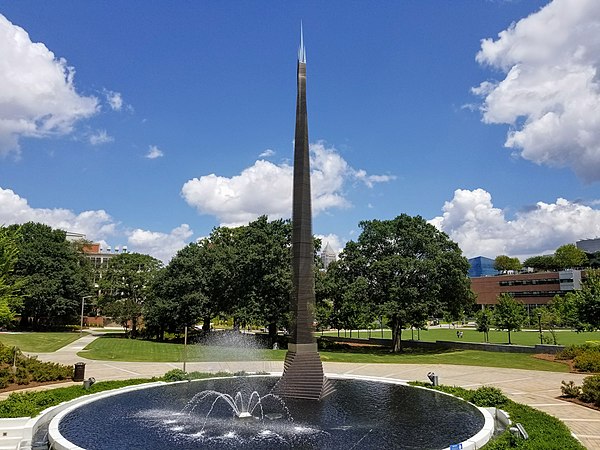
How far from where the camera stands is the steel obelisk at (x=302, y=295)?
19531 millimetres

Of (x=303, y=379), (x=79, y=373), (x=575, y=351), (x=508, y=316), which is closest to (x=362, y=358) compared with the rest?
(x=575, y=351)

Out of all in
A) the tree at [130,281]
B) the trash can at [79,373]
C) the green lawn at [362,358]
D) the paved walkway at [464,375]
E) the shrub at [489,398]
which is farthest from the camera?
the tree at [130,281]

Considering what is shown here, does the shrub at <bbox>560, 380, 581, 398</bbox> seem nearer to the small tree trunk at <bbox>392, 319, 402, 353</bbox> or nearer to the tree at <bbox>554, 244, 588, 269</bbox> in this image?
the small tree trunk at <bbox>392, 319, 402, 353</bbox>

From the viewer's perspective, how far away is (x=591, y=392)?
63.9 feet

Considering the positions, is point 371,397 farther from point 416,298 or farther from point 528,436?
point 416,298

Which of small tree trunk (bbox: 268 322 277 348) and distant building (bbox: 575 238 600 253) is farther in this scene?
distant building (bbox: 575 238 600 253)

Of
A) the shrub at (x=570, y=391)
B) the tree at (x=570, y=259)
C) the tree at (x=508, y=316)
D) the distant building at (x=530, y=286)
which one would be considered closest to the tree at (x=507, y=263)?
the tree at (x=570, y=259)

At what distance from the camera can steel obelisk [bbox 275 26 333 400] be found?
19.5 meters

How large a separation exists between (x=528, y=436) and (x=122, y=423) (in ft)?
40.4

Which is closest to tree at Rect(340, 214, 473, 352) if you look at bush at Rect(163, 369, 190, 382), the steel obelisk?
bush at Rect(163, 369, 190, 382)

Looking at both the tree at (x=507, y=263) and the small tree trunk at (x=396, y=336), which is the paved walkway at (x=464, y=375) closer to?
the small tree trunk at (x=396, y=336)

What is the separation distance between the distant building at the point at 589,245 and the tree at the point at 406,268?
124 meters

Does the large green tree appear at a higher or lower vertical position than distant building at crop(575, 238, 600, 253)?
lower

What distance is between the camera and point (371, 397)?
65.1 feet
